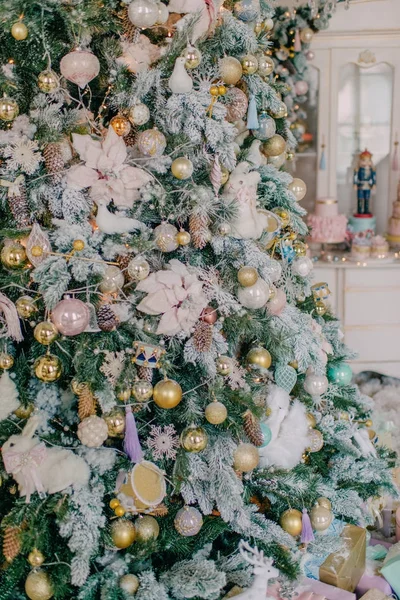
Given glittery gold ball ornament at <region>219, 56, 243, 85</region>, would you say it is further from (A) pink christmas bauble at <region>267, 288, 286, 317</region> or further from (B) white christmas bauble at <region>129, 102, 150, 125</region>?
(A) pink christmas bauble at <region>267, 288, 286, 317</region>

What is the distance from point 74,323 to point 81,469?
0.31m

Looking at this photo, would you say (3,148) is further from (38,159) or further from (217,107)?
(217,107)

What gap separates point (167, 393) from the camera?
1267 millimetres

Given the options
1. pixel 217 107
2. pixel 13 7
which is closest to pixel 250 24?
pixel 217 107

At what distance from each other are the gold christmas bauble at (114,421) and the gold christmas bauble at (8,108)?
0.64m

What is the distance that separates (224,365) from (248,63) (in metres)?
0.69

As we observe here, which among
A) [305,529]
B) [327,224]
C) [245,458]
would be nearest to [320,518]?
[305,529]

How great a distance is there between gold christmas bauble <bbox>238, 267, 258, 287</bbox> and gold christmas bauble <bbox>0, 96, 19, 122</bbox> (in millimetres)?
579

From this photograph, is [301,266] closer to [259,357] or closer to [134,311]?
[259,357]

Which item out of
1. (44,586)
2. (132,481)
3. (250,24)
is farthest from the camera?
(250,24)

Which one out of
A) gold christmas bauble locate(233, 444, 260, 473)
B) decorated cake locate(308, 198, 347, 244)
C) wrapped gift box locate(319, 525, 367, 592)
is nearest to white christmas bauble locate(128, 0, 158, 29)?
gold christmas bauble locate(233, 444, 260, 473)

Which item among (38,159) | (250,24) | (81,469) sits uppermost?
(250,24)

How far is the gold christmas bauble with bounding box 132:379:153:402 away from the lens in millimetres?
1263

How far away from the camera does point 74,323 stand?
1199 mm
